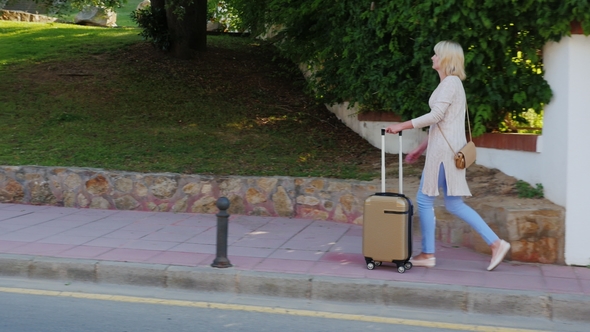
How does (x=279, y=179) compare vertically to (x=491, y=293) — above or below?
above

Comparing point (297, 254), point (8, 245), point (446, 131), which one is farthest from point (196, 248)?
point (446, 131)

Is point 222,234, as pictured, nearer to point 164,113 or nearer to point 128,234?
point 128,234

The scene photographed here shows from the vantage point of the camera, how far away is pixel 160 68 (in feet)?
49.2

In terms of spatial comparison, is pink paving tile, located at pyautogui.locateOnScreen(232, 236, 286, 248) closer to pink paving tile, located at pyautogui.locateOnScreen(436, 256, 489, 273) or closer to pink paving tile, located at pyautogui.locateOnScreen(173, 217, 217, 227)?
pink paving tile, located at pyautogui.locateOnScreen(173, 217, 217, 227)

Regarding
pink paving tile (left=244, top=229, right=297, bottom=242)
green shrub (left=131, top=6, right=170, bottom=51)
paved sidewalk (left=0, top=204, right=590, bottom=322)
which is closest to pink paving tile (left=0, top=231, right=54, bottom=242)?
paved sidewalk (left=0, top=204, right=590, bottom=322)

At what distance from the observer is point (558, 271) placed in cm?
655

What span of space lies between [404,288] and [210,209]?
3839 mm

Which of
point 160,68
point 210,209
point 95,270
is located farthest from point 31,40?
point 95,270

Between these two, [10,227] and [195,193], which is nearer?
[10,227]

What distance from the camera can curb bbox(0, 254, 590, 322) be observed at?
5.71 meters

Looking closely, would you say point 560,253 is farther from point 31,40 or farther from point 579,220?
point 31,40

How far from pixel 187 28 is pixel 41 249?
9.17 meters

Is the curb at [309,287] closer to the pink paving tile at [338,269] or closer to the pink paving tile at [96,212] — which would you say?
the pink paving tile at [338,269]

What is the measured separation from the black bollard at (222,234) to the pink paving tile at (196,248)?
0.70 m
